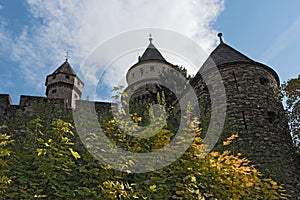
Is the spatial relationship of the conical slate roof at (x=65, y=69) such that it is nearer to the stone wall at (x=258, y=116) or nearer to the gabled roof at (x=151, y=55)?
the gabled roof at (x=151, y=55)

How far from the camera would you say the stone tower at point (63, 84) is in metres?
29.1

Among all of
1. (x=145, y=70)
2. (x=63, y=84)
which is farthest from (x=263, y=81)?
(x=63, y=84)

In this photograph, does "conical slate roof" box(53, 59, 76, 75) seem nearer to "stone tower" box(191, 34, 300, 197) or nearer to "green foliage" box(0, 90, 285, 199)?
"stone tower" box(191, 34, 300, 197)

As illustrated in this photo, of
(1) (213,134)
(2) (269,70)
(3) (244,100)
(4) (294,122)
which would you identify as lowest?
(1) (213,134)

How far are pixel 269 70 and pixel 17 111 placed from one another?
10.0 m

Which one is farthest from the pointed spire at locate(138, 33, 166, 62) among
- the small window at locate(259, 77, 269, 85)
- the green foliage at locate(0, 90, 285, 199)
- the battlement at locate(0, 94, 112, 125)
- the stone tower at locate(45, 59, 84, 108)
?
the green foliage at locate(0, 90, 285, 199)

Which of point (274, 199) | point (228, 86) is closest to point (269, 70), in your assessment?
point (228, 86)

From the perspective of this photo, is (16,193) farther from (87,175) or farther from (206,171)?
(206,171)

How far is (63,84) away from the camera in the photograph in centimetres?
2953

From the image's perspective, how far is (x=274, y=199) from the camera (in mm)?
5113

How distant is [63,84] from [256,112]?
21.0 m

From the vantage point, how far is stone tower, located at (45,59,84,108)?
1147 inches

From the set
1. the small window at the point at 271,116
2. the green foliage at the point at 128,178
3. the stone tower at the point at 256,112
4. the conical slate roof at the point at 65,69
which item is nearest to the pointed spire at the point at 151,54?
the conical slate roof at the point at 65,69

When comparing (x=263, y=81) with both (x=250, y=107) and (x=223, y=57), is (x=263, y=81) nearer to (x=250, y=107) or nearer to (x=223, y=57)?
(x=250, y=107)
